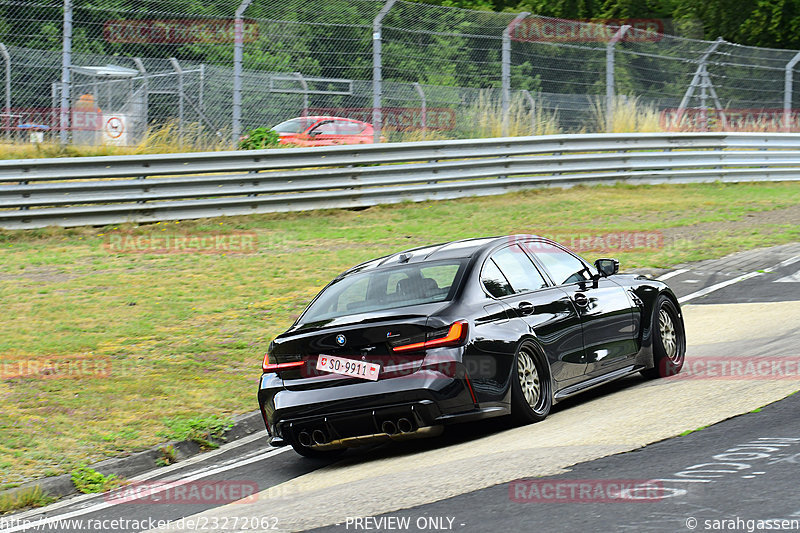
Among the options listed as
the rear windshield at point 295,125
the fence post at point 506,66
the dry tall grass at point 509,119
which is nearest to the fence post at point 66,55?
the rear windshield at point 295,125

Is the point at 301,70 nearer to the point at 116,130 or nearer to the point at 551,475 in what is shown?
the point at 116,130

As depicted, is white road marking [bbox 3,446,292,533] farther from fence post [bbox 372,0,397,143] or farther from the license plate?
fence post [bbox 372,0,397,143]

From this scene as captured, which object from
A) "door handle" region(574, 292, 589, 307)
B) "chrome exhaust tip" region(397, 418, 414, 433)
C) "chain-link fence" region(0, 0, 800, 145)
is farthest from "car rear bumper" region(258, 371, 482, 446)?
"chain-link fence" region(0, 0, 800, 145)

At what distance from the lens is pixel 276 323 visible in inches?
441

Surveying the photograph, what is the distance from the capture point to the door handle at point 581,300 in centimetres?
804

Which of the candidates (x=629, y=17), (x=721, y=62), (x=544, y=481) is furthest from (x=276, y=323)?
(x=629, y=17)

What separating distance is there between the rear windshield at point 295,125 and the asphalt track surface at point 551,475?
10872mm

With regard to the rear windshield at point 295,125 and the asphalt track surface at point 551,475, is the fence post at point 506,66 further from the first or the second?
the asphalt track surface at point 551,475

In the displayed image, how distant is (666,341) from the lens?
8.79m

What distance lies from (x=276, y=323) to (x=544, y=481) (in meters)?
5.97

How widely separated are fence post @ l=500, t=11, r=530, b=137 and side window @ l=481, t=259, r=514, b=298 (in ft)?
45.2

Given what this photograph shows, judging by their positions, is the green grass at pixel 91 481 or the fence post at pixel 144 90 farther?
the fence post at pixel 144 90

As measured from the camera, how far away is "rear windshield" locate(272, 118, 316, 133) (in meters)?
18.3

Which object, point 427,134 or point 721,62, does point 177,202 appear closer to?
point 427,134
